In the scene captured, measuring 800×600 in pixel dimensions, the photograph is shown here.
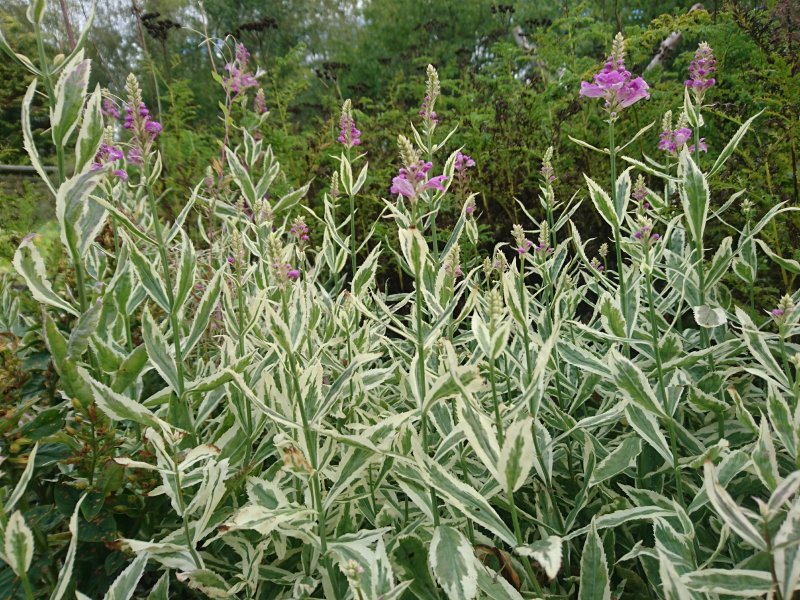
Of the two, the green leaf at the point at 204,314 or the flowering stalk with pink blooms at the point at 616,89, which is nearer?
the green leaf at the point at 204,314

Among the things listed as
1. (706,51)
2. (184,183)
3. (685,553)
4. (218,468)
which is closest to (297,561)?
(218,468)

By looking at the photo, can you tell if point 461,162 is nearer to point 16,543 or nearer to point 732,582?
point 732,582

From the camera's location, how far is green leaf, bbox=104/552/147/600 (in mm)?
930

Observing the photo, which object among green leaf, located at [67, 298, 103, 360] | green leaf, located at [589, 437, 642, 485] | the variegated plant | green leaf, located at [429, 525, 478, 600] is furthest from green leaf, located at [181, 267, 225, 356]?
green leaf, located at [589, 437, 642, 485]

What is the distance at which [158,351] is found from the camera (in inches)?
45.1

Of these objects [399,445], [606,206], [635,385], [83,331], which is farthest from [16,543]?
[606,206]

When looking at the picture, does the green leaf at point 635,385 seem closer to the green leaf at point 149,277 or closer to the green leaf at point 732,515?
the green leaf at point 732,515

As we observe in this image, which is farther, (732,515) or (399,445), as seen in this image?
(399,445)

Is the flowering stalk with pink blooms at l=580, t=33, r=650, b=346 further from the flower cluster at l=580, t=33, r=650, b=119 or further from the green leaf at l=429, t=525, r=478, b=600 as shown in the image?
the green leaf at l=429, t=525, r=478, b=600

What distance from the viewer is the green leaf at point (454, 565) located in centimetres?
83

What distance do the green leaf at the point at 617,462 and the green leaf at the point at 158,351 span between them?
0.88 meters

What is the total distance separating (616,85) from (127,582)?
4.86ft

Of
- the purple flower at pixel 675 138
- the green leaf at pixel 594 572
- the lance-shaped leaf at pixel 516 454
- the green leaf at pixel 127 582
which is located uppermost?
the purple flower at pixel 675 138

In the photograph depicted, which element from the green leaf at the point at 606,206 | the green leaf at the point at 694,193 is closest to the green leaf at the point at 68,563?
the green leaf at the point at 606,206
